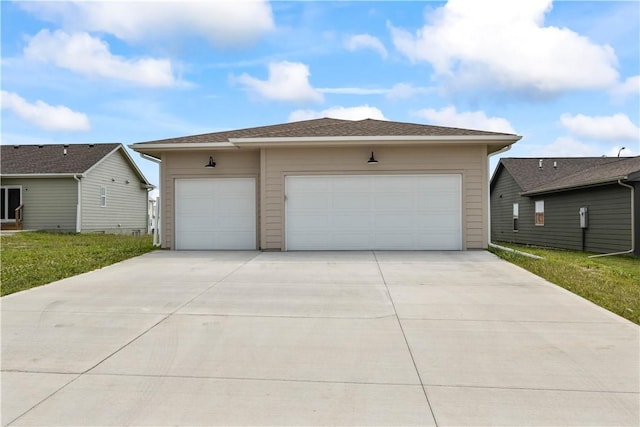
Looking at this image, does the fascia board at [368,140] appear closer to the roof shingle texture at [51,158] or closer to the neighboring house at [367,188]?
the neighboring house at [367,188]

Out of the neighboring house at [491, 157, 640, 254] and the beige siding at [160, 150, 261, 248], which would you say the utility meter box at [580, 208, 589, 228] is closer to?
the neighboring house at [491, 157, 640, 254]

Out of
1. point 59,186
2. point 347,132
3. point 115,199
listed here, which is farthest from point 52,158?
point 347,132

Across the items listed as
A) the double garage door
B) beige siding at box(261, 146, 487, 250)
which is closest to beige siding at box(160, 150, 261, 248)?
beige siding at box(261, 146, 487, 250)

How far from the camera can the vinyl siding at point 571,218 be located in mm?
13039

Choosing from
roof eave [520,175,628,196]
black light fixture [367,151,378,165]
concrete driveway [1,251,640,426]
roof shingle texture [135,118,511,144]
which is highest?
roof shingle texture [135,118,511,144]

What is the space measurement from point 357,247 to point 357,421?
842 centimetres

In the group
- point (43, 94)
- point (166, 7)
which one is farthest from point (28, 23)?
point (43, 94)

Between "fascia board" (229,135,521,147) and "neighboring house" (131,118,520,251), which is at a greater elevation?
"fascia board" (229,135,521,147)

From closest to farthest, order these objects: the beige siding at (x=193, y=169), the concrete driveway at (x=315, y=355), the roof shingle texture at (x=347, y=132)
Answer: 1. the concrete driveway at (x=315, y=355)
2. the roof shingle texture at (x=347, y=132)
3. the beige siding at (x=193, y=169)

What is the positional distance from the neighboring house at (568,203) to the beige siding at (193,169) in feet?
35.1

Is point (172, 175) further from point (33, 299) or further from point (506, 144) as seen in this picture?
point (506, 144)

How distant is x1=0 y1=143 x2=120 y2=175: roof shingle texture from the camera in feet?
62.5

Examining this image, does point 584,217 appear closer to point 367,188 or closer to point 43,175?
point 367,188

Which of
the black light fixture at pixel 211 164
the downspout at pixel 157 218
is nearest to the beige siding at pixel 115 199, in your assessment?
the downspout at pixel 157 218
